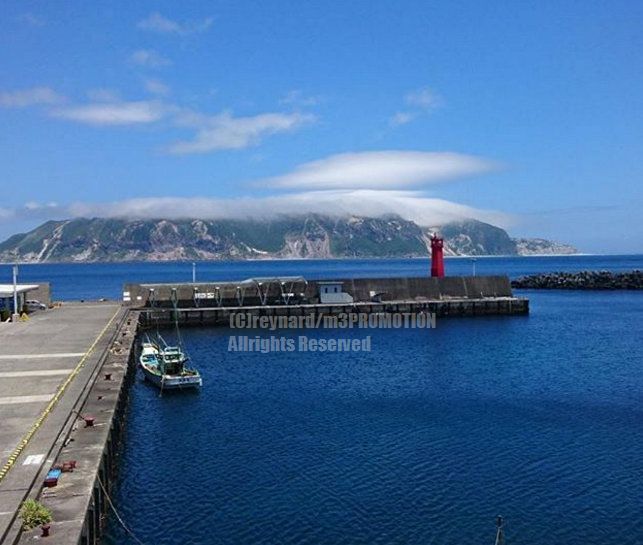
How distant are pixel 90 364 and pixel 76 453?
17883 mm

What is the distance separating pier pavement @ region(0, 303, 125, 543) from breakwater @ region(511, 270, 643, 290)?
115 meters

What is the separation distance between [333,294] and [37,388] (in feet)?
187

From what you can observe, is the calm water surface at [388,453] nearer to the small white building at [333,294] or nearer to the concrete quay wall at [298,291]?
the concrete quay wall at [298,291]

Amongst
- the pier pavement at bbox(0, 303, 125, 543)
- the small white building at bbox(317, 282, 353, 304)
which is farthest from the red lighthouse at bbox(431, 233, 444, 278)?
the pier pavement at bbox(0, 303, 125, 543)

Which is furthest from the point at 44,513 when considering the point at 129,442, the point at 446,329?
the point at 446,329

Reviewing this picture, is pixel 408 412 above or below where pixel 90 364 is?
below

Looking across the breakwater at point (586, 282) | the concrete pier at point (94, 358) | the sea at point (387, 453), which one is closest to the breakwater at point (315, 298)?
the concrete pier at point (94, 358)

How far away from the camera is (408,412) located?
40.7 meters

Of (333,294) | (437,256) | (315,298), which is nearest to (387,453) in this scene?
(333,294)

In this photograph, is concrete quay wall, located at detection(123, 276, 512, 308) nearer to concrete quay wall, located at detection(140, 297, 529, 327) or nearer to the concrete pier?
the concrete pier

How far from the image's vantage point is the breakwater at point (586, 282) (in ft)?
502

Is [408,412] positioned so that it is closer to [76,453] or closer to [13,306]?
[76,453]

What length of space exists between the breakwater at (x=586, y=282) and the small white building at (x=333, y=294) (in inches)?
3157

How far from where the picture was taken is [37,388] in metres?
35.8
